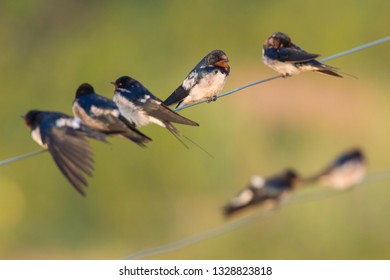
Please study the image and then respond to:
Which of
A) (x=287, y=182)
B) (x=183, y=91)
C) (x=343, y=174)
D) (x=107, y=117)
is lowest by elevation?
(x=107, y=117)

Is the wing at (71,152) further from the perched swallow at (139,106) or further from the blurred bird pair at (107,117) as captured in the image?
the perched swallow at (139,106)

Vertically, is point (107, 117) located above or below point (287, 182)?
below

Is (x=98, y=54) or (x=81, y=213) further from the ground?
(x=98, y=54)

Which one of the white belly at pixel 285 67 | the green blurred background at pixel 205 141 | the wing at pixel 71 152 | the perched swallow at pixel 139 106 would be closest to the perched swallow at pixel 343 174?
the white belly at pixel 285 67

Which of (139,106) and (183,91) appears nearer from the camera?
(139,106)

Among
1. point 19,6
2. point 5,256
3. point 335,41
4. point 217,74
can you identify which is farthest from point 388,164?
point 19,6

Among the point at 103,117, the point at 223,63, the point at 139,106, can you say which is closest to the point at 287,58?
the point at 223,63

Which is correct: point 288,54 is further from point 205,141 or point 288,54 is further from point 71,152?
point 205,141
